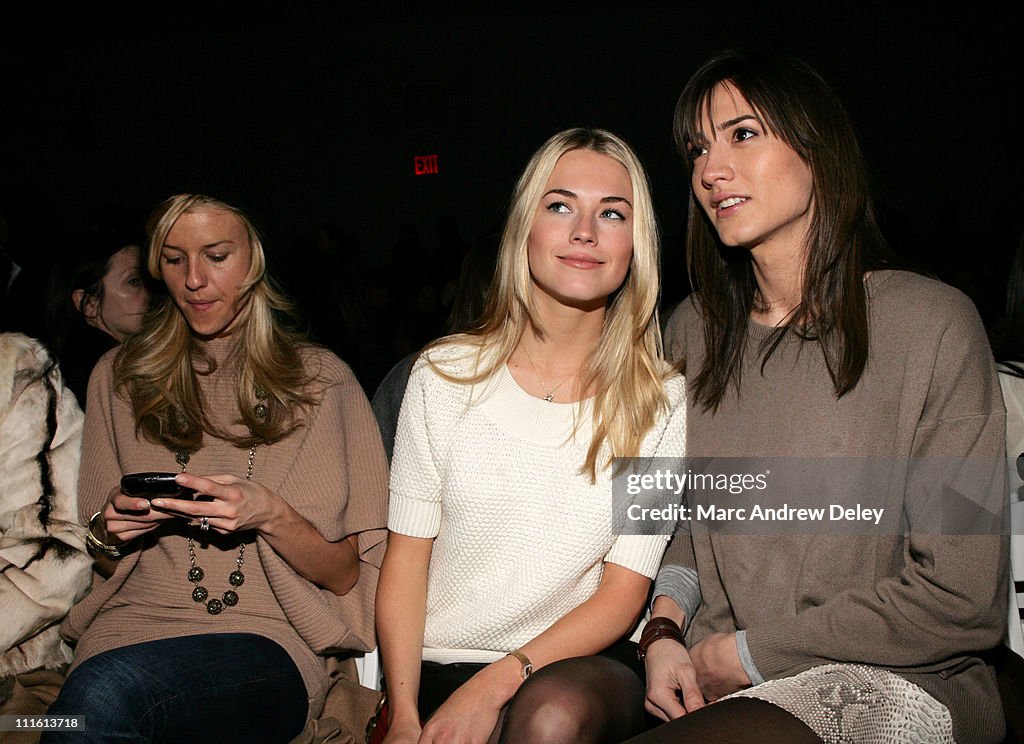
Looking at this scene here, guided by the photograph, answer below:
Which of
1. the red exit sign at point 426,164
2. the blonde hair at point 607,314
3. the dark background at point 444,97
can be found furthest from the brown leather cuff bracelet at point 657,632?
the red exit sign at point 426,164

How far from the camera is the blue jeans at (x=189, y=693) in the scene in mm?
1600

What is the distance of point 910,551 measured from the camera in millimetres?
1608

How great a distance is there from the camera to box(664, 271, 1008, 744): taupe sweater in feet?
4.92

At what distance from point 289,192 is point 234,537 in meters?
7.38

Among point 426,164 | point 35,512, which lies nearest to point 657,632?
point 35,512

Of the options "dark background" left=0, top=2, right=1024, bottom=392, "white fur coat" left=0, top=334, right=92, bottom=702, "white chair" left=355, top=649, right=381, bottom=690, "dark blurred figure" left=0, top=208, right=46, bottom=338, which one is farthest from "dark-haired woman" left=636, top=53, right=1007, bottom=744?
"dark background" left=0, top=2, right=1024, bottom=392

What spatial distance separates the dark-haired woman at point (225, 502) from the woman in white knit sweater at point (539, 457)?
16 centimetres

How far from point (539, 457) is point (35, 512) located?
3.67 feet

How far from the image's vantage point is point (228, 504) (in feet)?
5.65

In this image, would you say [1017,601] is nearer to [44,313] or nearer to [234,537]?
[234,537]

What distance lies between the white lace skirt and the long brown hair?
531mm

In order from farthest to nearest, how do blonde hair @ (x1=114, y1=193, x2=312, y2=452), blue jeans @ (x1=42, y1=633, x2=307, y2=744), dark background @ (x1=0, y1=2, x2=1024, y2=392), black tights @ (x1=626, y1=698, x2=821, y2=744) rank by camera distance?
dark background @ (x1=0, y1=2, x2=1024, y2=392) → blonde hair @ (x1=114, y1=193, x2=312, y2=452) → blue jeans @ (x1=42, y1=633, x2=307, y2=744) → black tights @ (x1=626, y1=698, x2=821, y2=744)

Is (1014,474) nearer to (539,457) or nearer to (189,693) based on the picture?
(539,457)

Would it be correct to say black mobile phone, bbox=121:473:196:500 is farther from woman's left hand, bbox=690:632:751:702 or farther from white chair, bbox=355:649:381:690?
woman's left hand, bbox=690:632:751:702
